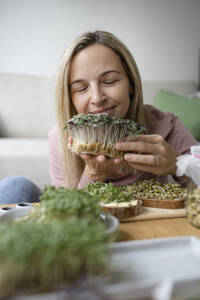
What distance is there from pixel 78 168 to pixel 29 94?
1955 mm

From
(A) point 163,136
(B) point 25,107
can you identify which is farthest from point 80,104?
(B) point 25,107

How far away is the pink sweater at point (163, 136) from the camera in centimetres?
169

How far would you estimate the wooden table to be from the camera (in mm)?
858

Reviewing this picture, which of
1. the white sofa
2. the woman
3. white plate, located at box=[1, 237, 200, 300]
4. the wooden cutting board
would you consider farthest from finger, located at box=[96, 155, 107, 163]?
the white sofa

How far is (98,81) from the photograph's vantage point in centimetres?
144

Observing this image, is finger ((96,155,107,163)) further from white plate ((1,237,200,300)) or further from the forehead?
white plate ((1,237,200,300))

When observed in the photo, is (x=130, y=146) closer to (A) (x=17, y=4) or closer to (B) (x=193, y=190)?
(B) (x=193, y=190)

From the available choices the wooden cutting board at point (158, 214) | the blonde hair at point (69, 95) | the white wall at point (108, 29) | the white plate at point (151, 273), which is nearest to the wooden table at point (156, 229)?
the wooden cutting board at point (158, 214)

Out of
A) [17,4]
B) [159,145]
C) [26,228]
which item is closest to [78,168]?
[159,145]

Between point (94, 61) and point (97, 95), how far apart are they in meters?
0.19

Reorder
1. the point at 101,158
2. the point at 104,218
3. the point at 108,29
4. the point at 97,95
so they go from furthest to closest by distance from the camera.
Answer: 1. the point at 108,29
2. the point at 97,95
3. the point at 101,158
4. the point at 104,218

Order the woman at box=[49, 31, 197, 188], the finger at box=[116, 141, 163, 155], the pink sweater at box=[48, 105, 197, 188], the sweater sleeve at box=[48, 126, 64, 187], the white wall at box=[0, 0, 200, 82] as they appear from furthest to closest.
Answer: the white wall at box=[0, 0, 200, 82], the sweater sleeve at box=[48, 126, 64, 187], the pink sweater at box=[48, 105, 197, 188], the woman at box=[49, 31, 197, 188], the finger at box=[116, 141, 163, 155]

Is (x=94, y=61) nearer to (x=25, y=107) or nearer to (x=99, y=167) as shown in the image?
(x=99, y=167)

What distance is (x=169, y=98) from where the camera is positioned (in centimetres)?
319
